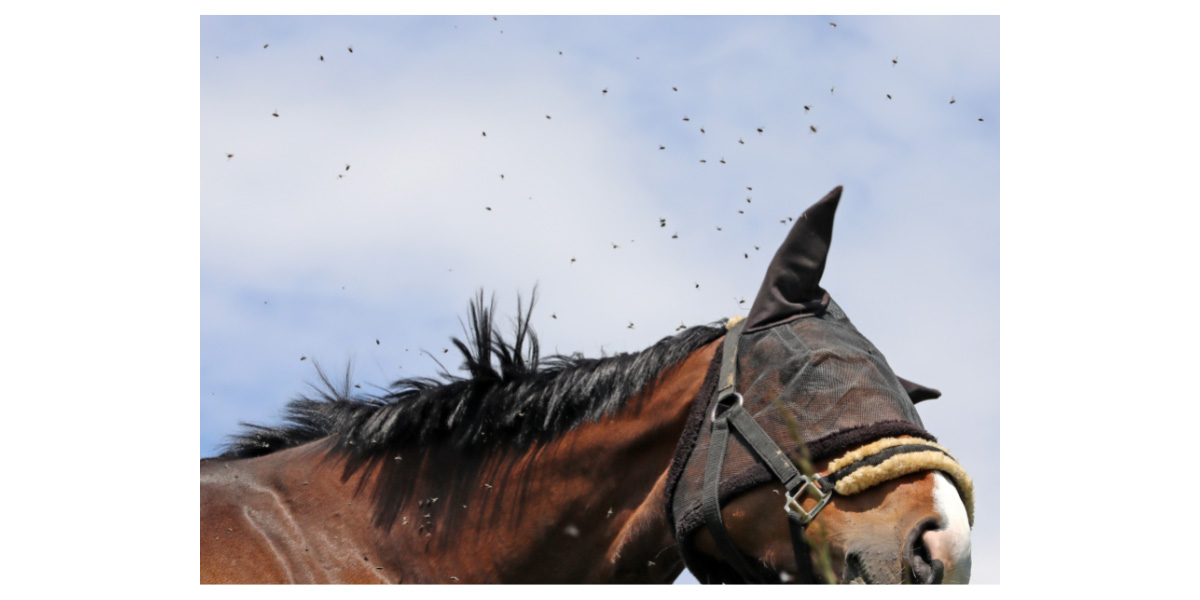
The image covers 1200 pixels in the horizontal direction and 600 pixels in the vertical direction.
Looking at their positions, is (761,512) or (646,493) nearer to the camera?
(761,512)

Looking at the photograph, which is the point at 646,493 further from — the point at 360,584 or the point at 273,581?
the point at 273,581

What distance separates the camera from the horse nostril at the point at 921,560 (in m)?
4.46

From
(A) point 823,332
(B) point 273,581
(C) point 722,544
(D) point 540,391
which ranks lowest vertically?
(B) point 273,581

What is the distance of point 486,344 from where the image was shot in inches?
240

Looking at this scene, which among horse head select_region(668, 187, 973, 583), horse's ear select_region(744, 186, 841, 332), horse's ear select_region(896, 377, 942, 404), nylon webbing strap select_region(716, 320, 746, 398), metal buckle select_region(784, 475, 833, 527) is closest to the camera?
horse head select_region(668, 187, 973, 583)

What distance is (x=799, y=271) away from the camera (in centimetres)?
557

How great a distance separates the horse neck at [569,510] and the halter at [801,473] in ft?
1.20

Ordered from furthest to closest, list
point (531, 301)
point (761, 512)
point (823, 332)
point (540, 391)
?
point (531, 301)
point (540, 391)
point (823, 332)
point (761, 512)

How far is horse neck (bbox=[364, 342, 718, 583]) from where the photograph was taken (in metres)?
5.41

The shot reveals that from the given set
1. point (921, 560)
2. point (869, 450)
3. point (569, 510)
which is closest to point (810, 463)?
point (869, 450)

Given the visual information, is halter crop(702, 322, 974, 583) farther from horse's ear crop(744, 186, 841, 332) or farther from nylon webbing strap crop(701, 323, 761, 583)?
horse's ear crop(744, 186, 841, 332)

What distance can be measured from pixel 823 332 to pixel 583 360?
4.96ft

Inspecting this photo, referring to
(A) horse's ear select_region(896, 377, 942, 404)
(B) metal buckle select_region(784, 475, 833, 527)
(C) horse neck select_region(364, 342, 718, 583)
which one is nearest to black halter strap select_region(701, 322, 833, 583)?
(B) metal buckle select_region(784, 475, 833, 527)

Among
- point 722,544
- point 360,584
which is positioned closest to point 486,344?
point 360,584
